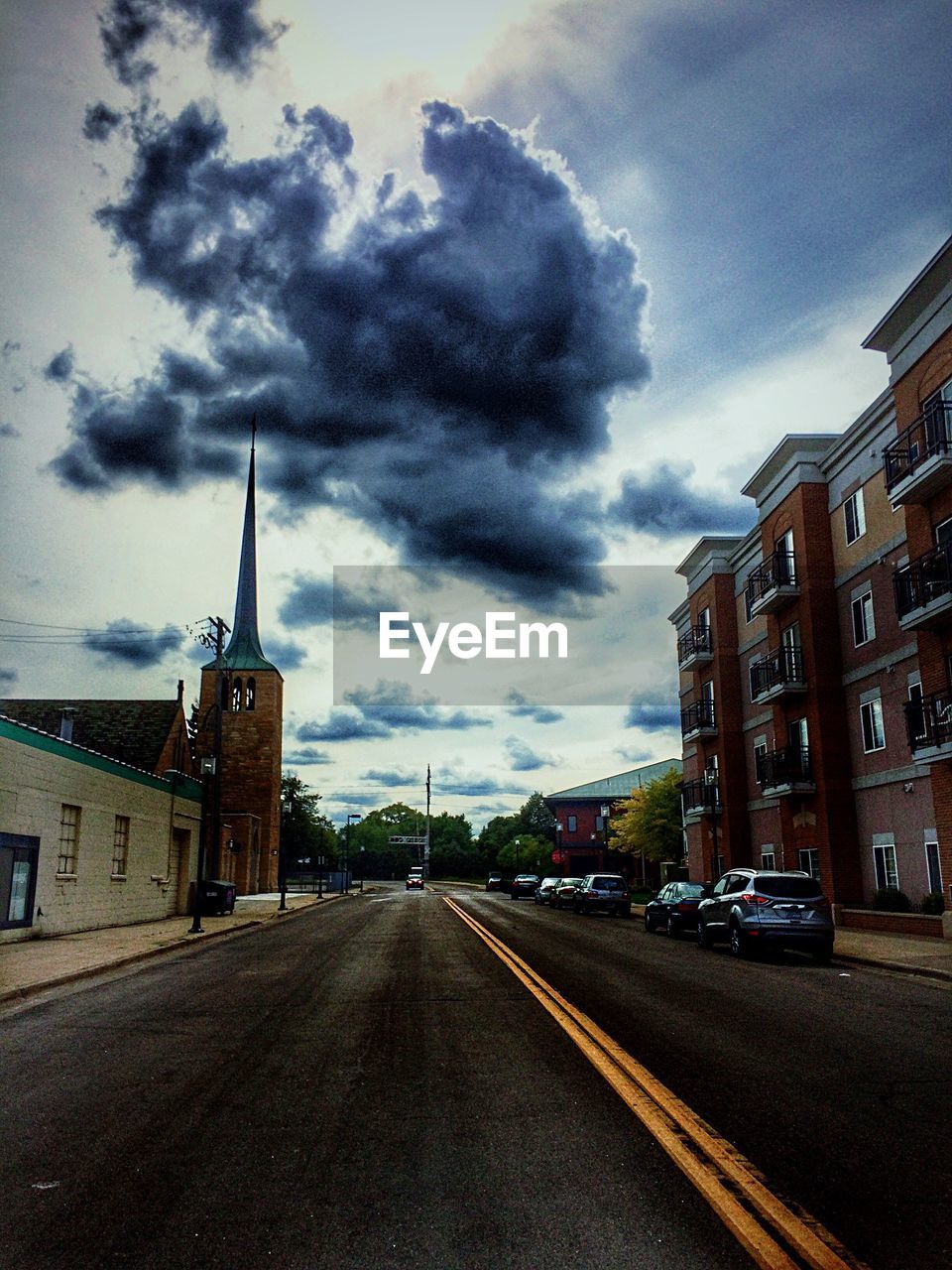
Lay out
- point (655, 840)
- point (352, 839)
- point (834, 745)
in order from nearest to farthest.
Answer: point (834, 745) < point (655, 840) < point (352, 839)

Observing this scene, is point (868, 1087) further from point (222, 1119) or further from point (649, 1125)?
point (222, 1119)

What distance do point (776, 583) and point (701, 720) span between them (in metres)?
12.1

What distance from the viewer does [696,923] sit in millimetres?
24188

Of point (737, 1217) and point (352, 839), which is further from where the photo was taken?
point (352, 839)

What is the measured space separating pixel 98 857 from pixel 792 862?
21.1 metres

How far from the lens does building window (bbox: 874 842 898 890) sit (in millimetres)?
27641

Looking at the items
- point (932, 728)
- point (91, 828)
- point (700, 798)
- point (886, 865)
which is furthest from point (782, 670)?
point (91, 828)

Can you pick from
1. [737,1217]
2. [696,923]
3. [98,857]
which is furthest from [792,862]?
[737,1217]

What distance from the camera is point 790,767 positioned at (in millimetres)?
32062

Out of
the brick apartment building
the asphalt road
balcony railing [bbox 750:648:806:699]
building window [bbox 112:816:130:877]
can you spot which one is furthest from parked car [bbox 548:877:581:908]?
the asphalt road

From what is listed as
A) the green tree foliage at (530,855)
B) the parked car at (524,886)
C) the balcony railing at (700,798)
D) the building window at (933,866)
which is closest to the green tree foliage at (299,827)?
the green tree foliage at (530,855)

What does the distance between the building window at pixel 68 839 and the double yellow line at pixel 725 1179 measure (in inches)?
708

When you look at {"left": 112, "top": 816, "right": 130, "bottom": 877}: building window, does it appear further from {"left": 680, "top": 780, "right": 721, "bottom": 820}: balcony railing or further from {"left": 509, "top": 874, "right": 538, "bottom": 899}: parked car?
{"left": 509, "top": 874, "right": 538, "bottom": 899}: parked car

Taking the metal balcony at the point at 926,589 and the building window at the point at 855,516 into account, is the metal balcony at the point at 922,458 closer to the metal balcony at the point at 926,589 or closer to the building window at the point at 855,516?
the metal balcony at the point at 926,589
